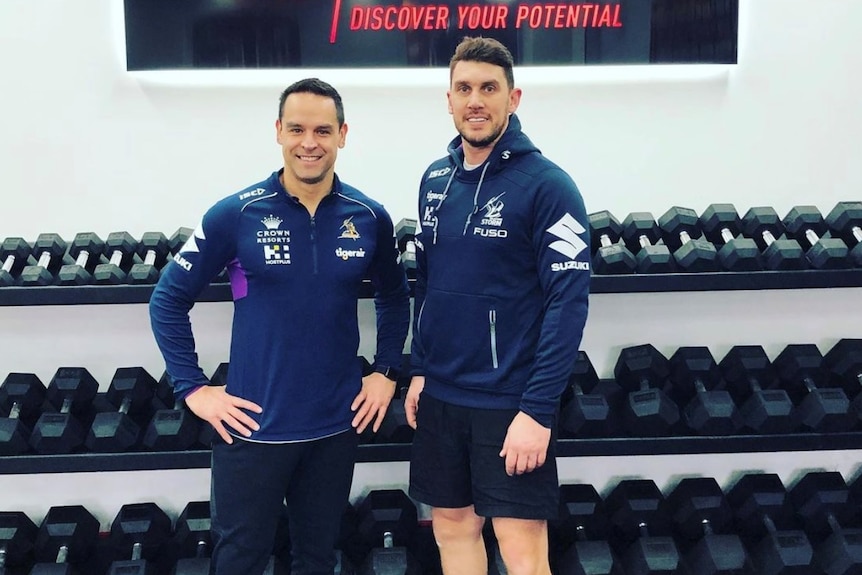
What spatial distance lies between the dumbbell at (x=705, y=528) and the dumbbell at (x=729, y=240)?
81 cm

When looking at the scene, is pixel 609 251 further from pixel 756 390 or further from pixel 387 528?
pixel 387 528

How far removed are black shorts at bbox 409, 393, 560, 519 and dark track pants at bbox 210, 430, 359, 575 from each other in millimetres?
201

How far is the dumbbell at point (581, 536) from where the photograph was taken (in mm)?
2129

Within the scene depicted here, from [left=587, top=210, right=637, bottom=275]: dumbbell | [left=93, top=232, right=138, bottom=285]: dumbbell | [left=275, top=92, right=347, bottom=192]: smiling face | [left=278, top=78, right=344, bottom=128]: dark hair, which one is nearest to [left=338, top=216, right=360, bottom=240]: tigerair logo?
[left=275, top=92, right=347, bottom=192]: smiling face

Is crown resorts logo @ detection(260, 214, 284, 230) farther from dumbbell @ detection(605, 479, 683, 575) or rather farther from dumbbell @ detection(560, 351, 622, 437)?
dumbbell @ detection(605, 479, 683, 575)

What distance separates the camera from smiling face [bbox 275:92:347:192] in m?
1.55

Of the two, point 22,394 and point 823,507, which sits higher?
point 22,394

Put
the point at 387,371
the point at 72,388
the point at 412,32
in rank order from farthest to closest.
Result: the point at 412,32 → the point at 72,388 → the point at 387,371

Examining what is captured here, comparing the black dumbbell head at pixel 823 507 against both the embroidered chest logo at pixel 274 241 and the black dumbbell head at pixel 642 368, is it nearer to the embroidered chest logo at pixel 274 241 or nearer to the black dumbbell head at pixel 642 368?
the black dumbbell head at pixel 642 368

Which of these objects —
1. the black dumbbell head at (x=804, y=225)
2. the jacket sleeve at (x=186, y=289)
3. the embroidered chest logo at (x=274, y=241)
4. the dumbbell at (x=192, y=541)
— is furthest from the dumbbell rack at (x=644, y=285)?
the dumbbell at (x=192, y=541)

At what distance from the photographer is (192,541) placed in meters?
2.27

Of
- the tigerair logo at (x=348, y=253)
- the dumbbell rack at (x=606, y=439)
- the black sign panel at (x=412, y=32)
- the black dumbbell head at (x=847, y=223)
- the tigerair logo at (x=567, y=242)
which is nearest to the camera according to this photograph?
the tigerair logo at (x=567, y=242)

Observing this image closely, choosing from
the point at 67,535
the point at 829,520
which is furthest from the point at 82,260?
the point at 829,520

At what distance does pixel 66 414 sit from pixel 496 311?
144cm
